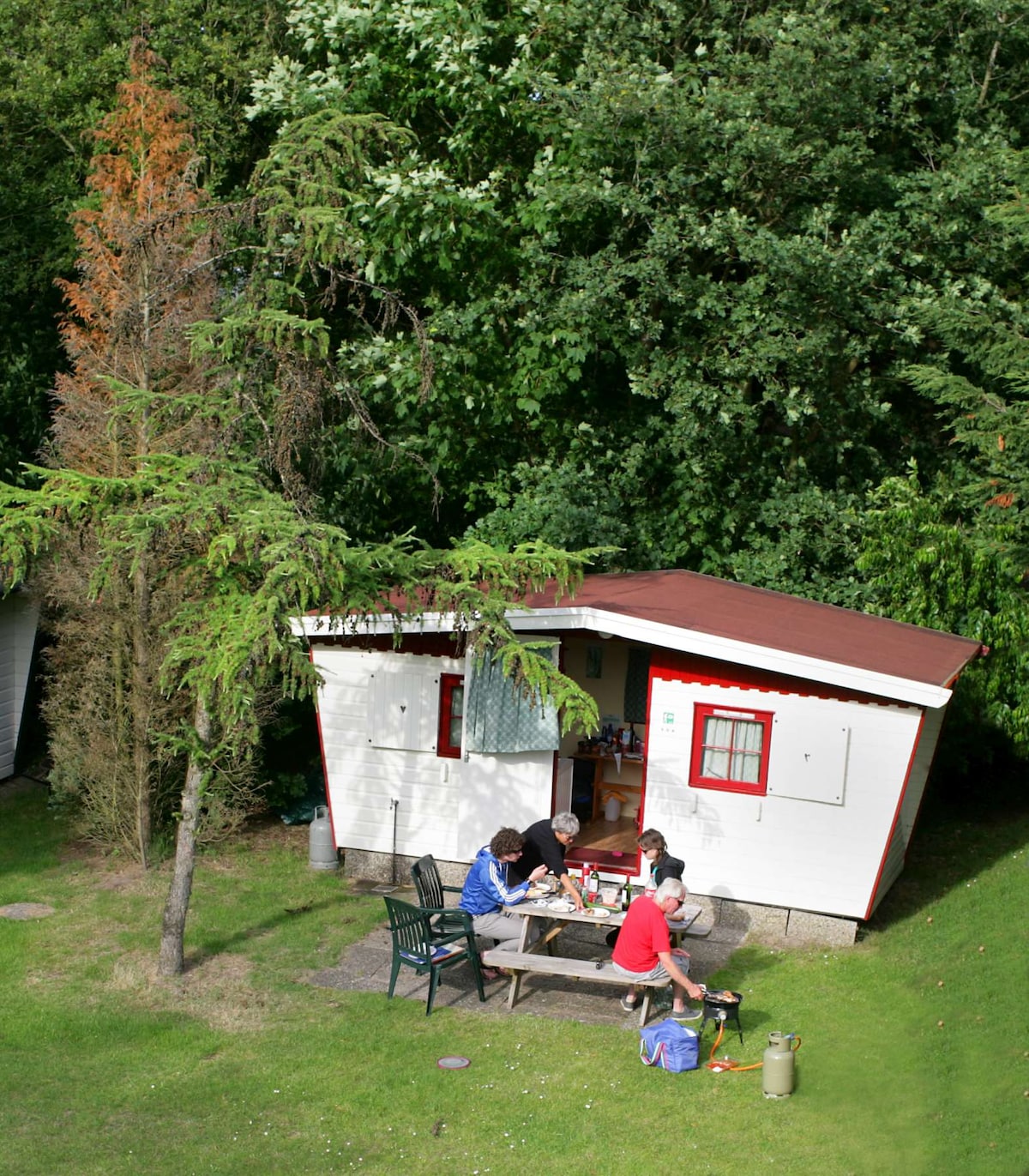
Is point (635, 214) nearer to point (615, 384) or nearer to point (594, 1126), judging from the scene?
point (615, 384)

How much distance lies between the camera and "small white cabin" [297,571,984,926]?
1134 centimetres

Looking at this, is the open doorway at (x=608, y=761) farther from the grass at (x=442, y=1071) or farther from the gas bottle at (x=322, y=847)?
the gas bottle at (x=322, y=847)

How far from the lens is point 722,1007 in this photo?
9.40 m

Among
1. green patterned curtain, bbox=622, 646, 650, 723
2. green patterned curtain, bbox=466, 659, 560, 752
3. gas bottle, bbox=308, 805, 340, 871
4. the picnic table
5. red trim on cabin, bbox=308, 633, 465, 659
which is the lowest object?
gas bottle, bbox=308, 805, 340, 871

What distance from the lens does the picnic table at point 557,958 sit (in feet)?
31.4

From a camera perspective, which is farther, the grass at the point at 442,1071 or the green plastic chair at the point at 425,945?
the green plastic chair at the point at 425,945

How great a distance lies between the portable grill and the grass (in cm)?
18

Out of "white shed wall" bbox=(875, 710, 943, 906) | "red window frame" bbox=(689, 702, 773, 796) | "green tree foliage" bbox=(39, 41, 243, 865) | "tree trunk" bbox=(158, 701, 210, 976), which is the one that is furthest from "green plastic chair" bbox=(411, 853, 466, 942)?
"white shed wall" bbox=(875, 710, 943, 906)

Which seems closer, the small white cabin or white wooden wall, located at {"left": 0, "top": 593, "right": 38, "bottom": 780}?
the small white cabin

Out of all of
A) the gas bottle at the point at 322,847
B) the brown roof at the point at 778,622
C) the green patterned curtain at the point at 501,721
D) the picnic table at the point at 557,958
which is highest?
the brown roof at the point at 778,622

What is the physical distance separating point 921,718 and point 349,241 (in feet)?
19.6

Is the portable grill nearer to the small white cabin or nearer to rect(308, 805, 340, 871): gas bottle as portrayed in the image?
the small white cabin

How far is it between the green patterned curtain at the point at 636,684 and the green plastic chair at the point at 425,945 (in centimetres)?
586

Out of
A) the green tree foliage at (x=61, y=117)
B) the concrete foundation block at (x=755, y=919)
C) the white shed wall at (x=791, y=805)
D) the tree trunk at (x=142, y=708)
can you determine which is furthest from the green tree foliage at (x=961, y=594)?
the green tree foliage at (x=61, y=117)
